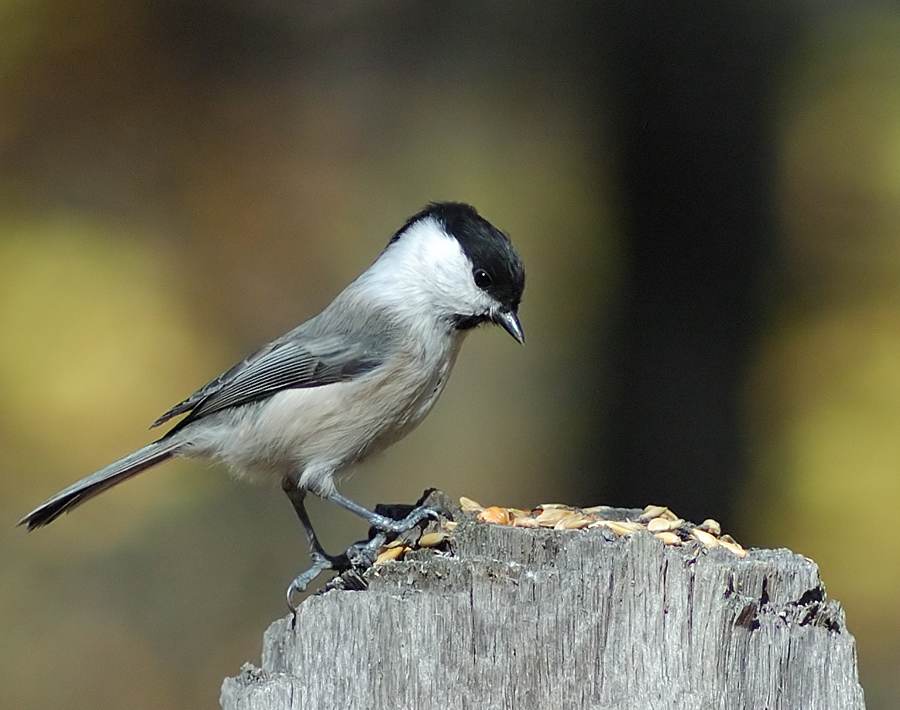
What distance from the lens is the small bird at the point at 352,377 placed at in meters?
1.82

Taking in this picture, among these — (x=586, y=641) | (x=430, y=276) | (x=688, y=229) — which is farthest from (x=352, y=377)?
(x=688, y=229)

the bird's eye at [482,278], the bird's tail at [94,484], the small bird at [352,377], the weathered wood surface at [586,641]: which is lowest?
the weathered wood surface at [586,641]

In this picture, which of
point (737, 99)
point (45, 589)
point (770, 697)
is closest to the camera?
point (770, 697)

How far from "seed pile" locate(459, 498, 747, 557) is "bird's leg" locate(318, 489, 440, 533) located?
9 centimetres

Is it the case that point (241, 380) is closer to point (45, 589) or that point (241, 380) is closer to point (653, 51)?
point (45, 589)

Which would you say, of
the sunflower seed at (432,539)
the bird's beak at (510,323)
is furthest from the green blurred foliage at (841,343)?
the sunflower seed at (432,539)

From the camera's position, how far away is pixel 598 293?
2.91 m

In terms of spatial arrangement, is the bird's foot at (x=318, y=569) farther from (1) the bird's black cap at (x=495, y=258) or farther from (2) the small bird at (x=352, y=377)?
(1) the bird's black cap at (x=495, y=258)

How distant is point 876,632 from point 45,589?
2364mm

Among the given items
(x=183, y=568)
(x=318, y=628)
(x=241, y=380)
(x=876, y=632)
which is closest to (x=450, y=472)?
(x=183, y=568)

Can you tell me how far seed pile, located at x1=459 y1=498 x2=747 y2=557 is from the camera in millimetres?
1354

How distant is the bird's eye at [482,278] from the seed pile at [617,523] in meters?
0.43

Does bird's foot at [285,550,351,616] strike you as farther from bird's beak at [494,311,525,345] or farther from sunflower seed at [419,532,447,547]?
bird's beak at [494,311,525,345]

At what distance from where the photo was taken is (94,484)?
1830mm
